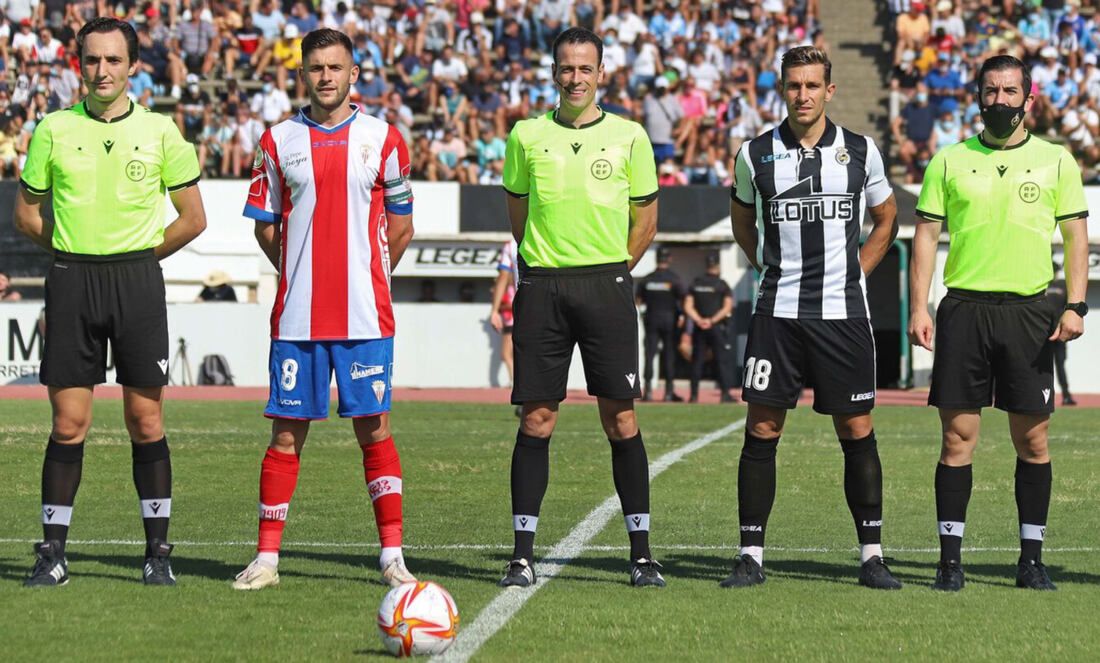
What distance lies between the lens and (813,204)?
6.98m

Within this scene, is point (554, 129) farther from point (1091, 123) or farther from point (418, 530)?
point (1091, 123)

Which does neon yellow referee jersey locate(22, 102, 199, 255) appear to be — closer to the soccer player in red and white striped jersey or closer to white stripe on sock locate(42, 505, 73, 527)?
the soccer player in red and white striped jersey

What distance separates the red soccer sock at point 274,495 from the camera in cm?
687

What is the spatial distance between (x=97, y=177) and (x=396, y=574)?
200cm

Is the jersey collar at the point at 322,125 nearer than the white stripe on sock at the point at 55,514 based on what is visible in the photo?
Yes

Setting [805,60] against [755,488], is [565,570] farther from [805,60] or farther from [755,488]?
[805,60]

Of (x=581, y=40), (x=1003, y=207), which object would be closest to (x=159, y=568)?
(x=581, y=40)

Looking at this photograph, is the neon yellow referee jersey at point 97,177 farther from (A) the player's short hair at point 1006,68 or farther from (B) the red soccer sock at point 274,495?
(A) the player's short hair at point 1006,68

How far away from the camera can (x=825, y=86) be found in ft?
22.8

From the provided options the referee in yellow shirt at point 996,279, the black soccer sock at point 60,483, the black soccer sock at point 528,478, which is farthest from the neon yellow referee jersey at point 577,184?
the black soccer sock at point 60,483

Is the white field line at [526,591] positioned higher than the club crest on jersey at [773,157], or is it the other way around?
the club crest on jersey at [773,157]

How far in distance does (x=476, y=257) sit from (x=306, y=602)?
1941 centimetres

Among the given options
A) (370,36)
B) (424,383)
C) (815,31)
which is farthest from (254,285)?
(815,31)

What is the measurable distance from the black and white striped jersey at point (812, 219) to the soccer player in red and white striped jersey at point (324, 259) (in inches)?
60.0
